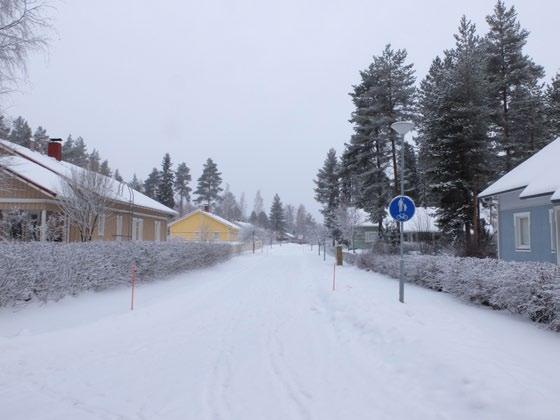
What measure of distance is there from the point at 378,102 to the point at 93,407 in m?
29.1

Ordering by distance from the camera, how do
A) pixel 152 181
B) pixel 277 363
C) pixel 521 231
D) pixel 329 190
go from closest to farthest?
pixel 277 363 < pixel 521 231 < pixel 329 190 < pixel 152 181

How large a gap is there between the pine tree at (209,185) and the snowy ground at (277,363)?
263 feet

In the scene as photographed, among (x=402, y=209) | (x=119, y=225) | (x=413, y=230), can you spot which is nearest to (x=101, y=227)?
(x=119, y=225)

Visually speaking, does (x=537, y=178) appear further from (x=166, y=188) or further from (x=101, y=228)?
(x=166, y=188)

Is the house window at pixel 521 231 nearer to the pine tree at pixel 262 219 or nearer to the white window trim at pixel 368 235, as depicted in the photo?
the white window trim at pixel 368 235

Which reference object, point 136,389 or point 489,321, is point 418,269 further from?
point 136,389

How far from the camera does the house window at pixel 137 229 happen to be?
97.8 ft

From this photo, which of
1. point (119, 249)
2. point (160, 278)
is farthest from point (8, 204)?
point (119, 249)

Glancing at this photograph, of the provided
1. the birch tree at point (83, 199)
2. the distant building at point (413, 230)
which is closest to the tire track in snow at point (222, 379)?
the birch tree at point (83, 199)

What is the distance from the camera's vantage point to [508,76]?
97.7 ft

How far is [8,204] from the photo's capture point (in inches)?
832

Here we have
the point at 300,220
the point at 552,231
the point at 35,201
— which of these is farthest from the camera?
the point at 300,220

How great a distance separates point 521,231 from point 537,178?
288 cm

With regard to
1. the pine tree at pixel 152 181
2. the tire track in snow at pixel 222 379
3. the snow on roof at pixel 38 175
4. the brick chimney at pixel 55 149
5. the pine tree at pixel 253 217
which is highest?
the pine tree at pixel 152 181
